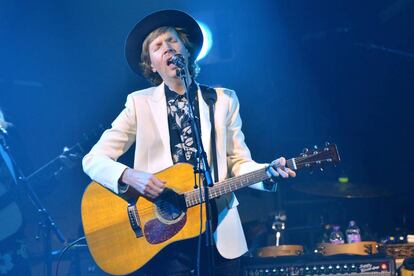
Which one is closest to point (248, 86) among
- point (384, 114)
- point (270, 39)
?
point (270, 39)

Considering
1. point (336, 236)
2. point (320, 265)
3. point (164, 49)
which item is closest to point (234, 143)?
point (164, 49)

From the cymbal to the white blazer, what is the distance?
2356 mm

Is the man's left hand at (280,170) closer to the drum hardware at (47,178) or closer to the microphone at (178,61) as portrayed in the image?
the microphone at (178,61)

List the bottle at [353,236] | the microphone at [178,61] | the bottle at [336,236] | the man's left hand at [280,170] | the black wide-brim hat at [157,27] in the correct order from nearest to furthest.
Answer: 1. the microphone at [178,61]
2. the man's left hand at [280,170]
3. the black wide-brim hat at [157,27]
4. the bottle at [353,236]
5. the bottle at [336,236]

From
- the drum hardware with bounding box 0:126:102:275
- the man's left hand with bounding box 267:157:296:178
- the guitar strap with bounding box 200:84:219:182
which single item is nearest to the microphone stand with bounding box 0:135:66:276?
the drum hardware with bounding box 0:126:102:275

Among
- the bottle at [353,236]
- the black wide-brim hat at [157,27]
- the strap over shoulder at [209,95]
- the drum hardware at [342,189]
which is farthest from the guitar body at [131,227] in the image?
the drum hardware at [342,189]

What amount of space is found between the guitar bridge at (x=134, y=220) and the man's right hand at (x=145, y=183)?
22 cm

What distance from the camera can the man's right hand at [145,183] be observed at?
322 centimetres

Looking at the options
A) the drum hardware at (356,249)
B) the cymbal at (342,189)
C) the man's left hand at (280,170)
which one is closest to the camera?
the man's left hand at (280,170)

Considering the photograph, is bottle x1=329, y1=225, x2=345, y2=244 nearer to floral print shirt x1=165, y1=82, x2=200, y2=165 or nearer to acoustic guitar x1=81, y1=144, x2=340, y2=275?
acoustic guitar x1=81, y1=144, x2=340, y2=275

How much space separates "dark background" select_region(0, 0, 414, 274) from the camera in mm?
A: 5797

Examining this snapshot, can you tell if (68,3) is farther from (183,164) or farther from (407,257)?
(407,257)

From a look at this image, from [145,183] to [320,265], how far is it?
1865 mm

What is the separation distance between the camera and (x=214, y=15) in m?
5.84
